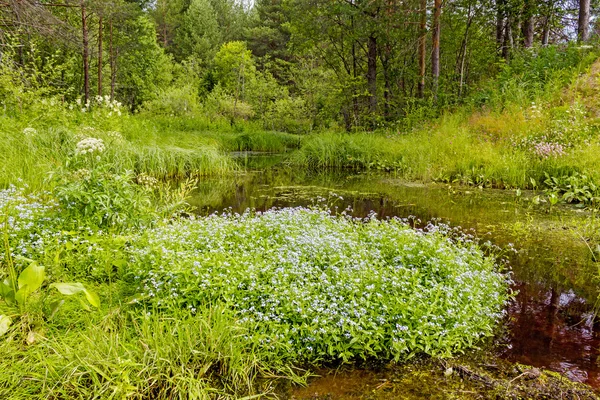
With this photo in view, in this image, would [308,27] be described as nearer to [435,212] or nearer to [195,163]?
[195,163]

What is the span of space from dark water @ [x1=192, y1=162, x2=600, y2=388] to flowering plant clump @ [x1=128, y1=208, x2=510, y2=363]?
0.37 meters

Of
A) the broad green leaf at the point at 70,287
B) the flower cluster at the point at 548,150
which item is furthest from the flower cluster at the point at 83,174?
the flower cluster at the point at 548,150

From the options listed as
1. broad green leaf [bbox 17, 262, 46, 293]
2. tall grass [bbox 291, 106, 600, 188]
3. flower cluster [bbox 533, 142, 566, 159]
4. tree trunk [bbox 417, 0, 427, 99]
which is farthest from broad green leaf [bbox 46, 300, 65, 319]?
tree trunk [bbox 417, 0, 427, 99]

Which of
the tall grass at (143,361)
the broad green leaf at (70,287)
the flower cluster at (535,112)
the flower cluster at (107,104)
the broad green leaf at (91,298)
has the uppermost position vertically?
the flower cluster at (535,112)

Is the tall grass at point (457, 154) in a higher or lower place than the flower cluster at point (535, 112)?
lower

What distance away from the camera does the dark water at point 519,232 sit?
10.0ft

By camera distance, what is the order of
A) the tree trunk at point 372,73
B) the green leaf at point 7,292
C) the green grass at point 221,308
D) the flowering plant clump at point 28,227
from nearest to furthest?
the green grass at point 221,308, the green leaf at point 7,292, the flowering plant clump at point 28,227, the tree trunk at point 372,73

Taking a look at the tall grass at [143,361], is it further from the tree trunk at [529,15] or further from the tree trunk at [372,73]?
the tree trunk at [529,15]

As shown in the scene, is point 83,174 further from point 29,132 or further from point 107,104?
point 107,104

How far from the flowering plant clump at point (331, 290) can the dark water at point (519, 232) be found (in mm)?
367

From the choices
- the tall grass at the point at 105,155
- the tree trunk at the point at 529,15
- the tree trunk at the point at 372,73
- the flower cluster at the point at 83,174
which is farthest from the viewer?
the tree trunk at the point at 372,73

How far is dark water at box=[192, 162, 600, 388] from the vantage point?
3.05 metres

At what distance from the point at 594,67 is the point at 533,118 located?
341cm

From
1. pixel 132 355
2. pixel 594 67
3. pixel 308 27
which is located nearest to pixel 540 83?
pixel 594 67
